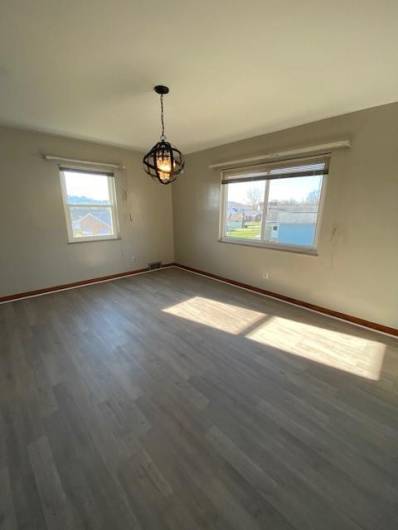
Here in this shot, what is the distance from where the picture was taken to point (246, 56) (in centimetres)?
166

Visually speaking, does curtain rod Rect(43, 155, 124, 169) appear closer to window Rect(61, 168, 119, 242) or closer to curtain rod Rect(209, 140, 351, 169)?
window Rect(61, 168, 119, 242)

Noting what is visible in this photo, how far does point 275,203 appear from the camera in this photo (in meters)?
3.35

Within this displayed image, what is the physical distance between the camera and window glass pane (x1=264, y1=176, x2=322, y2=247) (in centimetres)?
299

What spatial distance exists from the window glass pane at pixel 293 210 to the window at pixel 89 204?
2.85 m

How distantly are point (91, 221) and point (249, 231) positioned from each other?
2.81 m

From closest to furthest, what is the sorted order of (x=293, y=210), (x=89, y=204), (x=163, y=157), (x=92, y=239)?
(x=163, y=157) → (x=293, y=210) → (x=89, y=204) → (x=92, y=239)

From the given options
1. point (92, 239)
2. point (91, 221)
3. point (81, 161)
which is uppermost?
point (81, 161)

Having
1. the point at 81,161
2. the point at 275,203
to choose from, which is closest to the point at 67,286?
the point at 81,161

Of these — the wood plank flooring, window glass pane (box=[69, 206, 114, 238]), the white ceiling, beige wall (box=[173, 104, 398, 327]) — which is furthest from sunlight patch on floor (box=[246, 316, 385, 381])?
window glass pane (box=[69, 206, 114, 238])

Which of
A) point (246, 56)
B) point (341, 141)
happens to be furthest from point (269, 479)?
point (341, 141)

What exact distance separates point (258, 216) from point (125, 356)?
9.08 feet

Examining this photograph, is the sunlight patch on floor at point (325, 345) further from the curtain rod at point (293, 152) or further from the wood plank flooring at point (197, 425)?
the curtain rod at point (293, 152)

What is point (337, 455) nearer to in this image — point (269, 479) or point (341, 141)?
point (269, 479)

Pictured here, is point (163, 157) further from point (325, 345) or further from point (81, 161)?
point (325, 345)
